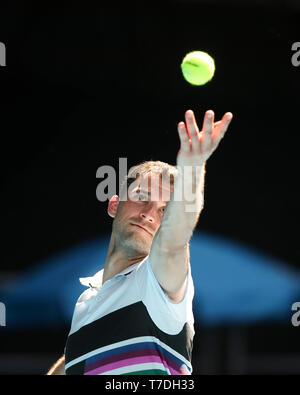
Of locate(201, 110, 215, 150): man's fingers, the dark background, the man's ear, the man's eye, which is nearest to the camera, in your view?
locate(201, 110, 215, 150): man's fingers

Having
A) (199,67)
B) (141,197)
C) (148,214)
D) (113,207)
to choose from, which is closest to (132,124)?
(113,207)

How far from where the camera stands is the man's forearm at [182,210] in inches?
105

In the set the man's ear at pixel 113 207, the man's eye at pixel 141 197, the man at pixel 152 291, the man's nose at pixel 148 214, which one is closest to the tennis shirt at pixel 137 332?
the man at pixel 152 291

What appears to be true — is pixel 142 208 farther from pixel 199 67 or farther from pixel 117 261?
pixel 199 67

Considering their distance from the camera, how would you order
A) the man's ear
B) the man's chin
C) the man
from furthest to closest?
the man's ear → the man's chin → the man

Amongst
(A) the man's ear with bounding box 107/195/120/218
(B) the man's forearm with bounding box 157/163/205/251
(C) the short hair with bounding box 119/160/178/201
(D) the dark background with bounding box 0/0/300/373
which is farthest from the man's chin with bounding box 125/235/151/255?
(D) the dark background with bounding box 0/0/300/373

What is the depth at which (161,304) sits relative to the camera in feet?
9.24

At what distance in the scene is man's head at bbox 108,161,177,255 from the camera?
10.8 feet

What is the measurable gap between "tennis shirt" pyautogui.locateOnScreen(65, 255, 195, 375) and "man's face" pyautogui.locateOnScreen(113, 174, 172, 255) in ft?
0.67

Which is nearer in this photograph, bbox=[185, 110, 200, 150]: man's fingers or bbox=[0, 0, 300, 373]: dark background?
bbox=[185, 110, 200, 150]: man's fingers

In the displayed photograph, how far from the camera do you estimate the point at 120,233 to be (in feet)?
11.1

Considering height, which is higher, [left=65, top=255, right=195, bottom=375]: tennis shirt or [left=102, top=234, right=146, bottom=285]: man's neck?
[left=102, top=234, right=146, bottom=285]: man's neck

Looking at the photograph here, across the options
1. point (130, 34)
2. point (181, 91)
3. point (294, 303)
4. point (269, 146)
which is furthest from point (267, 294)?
point (130, 34)

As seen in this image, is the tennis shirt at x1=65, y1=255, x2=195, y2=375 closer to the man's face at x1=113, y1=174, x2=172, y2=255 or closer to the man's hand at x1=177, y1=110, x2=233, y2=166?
the man's face at x1=113, y1=174, x2=172, y2=255
